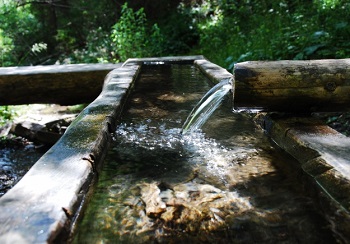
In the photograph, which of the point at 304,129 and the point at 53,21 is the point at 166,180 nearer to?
the point at 304,129

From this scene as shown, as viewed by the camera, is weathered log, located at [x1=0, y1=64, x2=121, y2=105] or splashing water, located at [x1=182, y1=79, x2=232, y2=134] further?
weathered log, located at [x1=0, y1=64, x2=121, y2=105]

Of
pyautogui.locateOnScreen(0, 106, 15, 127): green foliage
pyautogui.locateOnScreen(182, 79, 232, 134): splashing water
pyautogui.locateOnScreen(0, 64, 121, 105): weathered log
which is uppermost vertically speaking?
pyautogui.locateOnScreen(182, 79, 232, 134): splashing water

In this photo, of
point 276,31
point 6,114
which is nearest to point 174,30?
point 276,31

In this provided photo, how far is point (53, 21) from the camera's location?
12562 millimetres

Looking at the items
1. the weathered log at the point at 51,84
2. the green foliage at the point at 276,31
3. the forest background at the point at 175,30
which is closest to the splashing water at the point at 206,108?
the forest background at the point at 175,30

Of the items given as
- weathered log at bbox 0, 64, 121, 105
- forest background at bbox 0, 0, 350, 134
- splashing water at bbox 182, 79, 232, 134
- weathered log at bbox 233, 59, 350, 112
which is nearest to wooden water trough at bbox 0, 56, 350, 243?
weathered log at bbox 233, 59, 350, 112

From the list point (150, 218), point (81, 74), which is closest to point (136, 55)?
point (81, 74)

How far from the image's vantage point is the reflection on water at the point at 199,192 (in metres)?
1.35

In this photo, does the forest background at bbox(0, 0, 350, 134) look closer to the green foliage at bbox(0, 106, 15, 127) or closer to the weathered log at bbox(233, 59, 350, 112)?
the green foliage at bbox(0, 106, 15, 127)

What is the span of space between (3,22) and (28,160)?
8.14m

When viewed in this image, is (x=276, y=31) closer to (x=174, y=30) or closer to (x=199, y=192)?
(x=174, y=30)

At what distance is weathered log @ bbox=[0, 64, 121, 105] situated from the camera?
189 inches

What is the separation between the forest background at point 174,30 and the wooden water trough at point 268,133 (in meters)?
2.36

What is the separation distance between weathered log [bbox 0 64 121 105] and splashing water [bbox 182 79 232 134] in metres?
2.54
